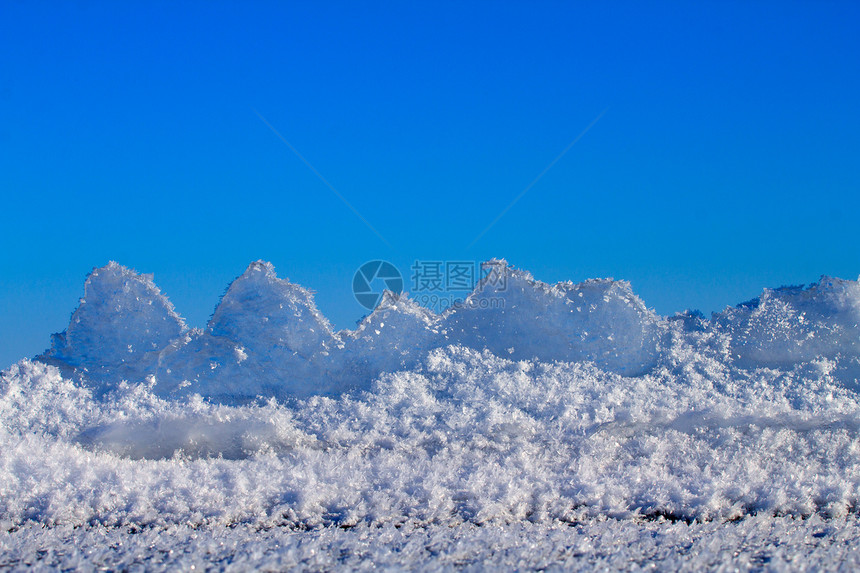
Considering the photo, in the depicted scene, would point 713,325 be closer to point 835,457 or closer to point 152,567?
point 835,457

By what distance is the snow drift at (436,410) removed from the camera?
68.6 inches

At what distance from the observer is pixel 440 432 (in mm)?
2125

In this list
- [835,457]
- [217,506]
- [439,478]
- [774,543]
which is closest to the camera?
[774,543]

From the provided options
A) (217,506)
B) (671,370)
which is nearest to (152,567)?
(217,506)

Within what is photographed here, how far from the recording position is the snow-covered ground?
148cm

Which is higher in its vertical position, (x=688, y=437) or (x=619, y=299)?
(x=619, y=299)

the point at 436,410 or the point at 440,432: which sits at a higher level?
the point at 436,410

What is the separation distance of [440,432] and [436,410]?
0.11 metres

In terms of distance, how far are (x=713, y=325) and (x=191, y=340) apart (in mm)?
2329

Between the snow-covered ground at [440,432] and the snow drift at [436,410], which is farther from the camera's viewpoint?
the snow drift at [436,410]

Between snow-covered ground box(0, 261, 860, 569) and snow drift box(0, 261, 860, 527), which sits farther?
snow drift box(0, 261, 860, 527)

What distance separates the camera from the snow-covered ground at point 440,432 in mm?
1479

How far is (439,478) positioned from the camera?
185 centimetres

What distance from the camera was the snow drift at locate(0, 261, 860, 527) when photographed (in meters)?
1.74
